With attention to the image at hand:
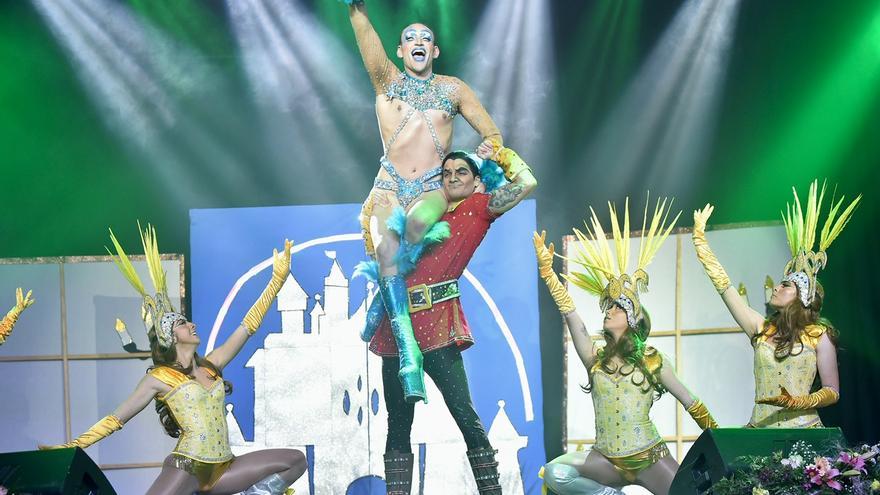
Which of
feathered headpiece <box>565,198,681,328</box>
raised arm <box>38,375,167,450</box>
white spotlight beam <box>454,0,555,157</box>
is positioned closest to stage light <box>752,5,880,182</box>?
feathered headpiece <box>565,198,681,328</box>

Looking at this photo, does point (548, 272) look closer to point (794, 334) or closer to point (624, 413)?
point (624, 413)

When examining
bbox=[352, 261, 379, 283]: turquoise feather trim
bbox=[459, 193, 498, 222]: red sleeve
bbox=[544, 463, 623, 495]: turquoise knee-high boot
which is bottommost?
bbox=[544, 463, 623, 495]: turquoise knee-high boot

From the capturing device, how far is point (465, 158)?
6.22m

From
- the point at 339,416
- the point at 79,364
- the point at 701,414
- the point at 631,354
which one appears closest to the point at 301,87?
the point at 339,416

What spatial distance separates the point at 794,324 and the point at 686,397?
0.66 meters

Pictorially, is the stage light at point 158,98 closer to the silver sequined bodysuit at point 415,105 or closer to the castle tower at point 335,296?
the castle tower at point 335,296

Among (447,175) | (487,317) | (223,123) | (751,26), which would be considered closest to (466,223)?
(447,175)

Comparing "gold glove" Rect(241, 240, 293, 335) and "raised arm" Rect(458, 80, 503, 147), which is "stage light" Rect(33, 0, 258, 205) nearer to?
"gold glove" Rect(241, 240, 293, 335)

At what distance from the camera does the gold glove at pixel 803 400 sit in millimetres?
5262

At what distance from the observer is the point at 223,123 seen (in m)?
6.85

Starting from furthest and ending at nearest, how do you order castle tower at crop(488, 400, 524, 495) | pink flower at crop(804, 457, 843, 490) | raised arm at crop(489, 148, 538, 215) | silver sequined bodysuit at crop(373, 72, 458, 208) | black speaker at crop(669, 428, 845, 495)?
castle tower at crop(488, 400, 524, 495) < silver sequined bodysuit at crop(373, 72, 458, 208) < raised arm at crop(489, 148, 538, 215) < black speaker at crop(669, 428, 845, 495) < pink flower at crop(804, 457, 843, 490)

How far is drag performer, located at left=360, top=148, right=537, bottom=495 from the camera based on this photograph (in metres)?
5.99

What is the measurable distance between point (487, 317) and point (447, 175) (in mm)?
927

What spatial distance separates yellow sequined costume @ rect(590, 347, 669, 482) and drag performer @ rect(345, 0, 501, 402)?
127 cm
